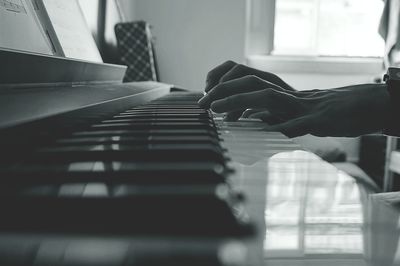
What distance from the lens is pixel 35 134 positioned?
13.9 inches

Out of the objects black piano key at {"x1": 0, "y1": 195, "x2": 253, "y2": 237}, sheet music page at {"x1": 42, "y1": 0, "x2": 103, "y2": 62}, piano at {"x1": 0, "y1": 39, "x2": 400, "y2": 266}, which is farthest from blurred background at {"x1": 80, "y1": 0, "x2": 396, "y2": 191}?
black piano key at {"x1": 0, "y1": 195, "x2": 253, "y2": 237}

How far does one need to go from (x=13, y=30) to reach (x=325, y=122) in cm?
54

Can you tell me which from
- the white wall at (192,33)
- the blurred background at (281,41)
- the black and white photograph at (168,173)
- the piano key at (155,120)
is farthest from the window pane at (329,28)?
the piano key at (155,120)

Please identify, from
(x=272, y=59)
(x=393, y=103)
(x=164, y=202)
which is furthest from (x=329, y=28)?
(x=164, y=202)

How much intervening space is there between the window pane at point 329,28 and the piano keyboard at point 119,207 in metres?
3.33

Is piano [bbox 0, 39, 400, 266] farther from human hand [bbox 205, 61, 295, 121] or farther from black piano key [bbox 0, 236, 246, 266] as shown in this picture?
human hand [bbox 205, 61, 295, 121]

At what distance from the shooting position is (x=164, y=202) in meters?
0.25

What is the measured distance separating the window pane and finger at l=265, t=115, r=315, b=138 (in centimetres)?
289

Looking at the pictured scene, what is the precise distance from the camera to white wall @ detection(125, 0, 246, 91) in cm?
307

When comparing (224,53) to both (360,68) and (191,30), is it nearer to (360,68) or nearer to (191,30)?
(191,30)

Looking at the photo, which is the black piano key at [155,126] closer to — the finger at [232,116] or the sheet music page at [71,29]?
the finger at [232,116]

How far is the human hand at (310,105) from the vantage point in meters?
0.68

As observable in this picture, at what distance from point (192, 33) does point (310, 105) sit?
238cm

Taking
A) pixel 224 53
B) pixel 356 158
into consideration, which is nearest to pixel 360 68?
pixel 356 158
